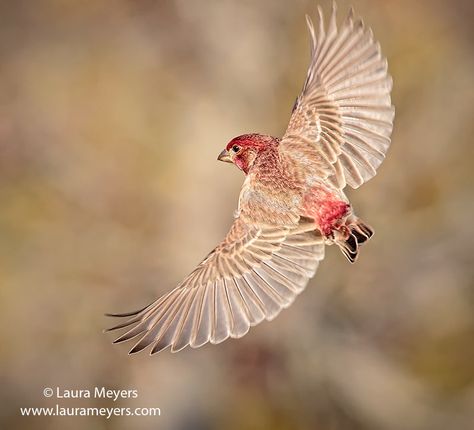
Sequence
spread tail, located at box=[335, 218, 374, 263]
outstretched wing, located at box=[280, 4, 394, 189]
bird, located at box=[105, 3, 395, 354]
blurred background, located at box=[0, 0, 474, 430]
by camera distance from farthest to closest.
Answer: blurred background, located at box=[0, 0, 474, 430]
outstretched wing, located at box=[280, 4, 394, 189]
bird, located at box=[105, 3, 395, 354]
spread tail, located at box=[335, 218, 374, 263]

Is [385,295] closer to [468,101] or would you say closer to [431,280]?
[431,280]

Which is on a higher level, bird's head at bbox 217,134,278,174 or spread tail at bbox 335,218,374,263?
bird's head at bbox 217,134,278,174

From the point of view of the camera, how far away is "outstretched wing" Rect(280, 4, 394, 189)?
2256mm

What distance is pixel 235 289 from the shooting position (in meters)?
2.43

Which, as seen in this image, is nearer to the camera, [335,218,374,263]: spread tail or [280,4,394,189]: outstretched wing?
[335,218,374,263]: spread tail

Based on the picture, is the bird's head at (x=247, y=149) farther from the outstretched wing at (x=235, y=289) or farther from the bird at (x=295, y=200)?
the outstretched wing at (x=235, y=289)

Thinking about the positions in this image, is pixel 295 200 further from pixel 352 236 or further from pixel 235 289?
pixel 235 289

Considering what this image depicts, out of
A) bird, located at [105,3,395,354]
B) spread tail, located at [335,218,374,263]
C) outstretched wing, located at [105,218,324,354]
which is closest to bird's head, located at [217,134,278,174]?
bird, located at [105,3,395,354]

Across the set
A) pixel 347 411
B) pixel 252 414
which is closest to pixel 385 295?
pixel 347 411

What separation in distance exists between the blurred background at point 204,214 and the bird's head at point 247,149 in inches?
89.6

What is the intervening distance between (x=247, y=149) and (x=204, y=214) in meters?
2.69

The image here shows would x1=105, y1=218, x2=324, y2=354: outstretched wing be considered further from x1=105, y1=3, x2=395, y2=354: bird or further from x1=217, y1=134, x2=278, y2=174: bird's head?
x1=217, y1=134, x2=278, y2=174: bird's head

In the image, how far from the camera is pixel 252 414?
488 cm

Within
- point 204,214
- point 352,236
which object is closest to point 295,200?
point 352,236
